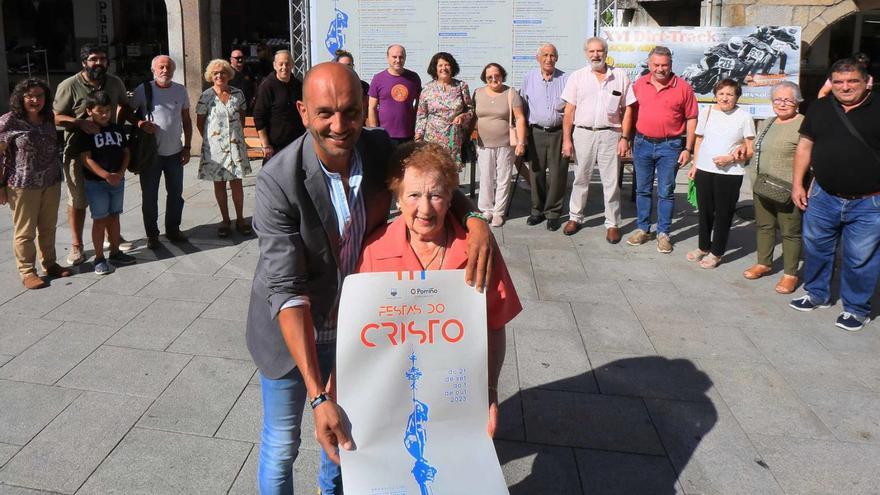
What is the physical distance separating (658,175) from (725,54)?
12.6 feet

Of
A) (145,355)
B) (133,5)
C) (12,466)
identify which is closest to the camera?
(12,466)

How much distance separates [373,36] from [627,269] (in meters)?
4.88

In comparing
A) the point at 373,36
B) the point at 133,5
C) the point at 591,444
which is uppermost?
the point at 133,5

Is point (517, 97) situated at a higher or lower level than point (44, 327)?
higher

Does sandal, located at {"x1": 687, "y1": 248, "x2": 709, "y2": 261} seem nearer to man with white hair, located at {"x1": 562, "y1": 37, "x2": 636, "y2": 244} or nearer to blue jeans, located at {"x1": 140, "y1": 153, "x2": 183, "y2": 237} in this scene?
man with white hair, located at {"x1": 562, "y1": 37, "x2": 636, "y2": 244}

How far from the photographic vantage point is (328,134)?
7.16 feet

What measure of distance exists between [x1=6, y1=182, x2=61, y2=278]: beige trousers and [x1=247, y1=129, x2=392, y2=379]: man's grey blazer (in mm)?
4129

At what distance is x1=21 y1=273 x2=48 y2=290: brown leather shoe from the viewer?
5625 millimetres

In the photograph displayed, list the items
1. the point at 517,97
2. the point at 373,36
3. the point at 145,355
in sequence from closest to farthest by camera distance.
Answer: the point at 145,355
the point at 517,97
the point at 373,36

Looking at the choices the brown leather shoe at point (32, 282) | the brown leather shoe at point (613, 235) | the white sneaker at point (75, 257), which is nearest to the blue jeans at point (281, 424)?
the brown leather shoe at point (32, 282)

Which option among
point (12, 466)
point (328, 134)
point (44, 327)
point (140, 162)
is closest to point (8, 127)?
Result: point (140, 162)

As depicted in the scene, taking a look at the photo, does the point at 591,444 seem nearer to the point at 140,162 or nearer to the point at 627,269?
the point at 627,269

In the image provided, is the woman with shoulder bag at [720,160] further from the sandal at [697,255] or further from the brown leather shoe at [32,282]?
the brown leather shoe at [32,282]

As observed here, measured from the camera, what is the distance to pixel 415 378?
2230 mm
